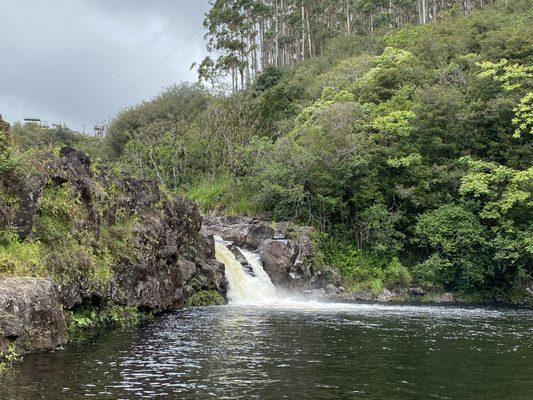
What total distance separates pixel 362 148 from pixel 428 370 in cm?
2842

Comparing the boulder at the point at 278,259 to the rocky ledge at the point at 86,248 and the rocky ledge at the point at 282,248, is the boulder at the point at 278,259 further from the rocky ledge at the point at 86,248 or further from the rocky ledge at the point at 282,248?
the rocky ledge at the point at 86,248

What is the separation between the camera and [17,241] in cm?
1925

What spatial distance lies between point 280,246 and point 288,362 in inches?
848

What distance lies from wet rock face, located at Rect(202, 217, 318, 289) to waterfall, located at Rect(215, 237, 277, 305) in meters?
0.82

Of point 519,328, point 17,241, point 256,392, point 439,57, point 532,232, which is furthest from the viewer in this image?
point 439,57

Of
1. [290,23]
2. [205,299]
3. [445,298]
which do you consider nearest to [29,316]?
[205,299]

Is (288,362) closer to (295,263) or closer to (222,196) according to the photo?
(295,263)

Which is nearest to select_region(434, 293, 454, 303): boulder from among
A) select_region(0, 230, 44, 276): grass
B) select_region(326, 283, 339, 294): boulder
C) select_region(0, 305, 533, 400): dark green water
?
select_region(326, 283, 339, 294): boulder

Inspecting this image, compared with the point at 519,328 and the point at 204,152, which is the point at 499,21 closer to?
the point at 204,152

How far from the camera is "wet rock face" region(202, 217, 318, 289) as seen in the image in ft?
120

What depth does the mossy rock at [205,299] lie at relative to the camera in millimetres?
29987

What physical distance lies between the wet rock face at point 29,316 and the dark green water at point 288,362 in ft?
2.40

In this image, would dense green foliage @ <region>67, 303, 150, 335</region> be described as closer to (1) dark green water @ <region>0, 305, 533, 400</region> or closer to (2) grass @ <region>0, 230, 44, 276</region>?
(1) dark green water @ <region>0, 305, 533, 400</region>

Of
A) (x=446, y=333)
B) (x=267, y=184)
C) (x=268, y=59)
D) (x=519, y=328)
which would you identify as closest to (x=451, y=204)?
(x=267, y=184)
